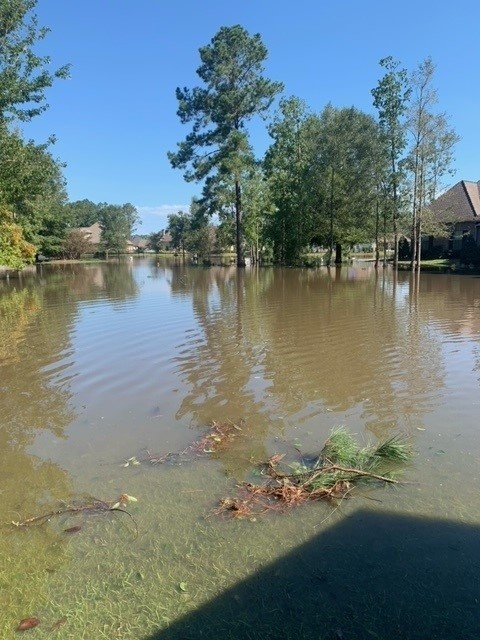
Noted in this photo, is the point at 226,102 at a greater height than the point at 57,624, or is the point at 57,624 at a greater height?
the point at 226,102

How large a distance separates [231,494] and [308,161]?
47485 mm

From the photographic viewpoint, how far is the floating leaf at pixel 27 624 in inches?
114

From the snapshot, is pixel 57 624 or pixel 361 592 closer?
pixel 57 624

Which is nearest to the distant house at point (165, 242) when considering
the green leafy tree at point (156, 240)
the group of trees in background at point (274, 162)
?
the green leafy tree at point (156, 240)

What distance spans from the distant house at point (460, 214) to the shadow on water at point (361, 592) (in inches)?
1676

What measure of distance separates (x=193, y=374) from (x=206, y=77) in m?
41.0

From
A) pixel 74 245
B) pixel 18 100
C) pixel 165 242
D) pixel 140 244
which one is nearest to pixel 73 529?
pixel 18 100

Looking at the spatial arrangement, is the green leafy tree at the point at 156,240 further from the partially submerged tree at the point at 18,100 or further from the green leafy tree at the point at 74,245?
the partially submerged tree at the point at 18,100

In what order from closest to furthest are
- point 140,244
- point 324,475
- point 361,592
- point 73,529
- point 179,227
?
1. point 361,592
2. point 73,529
3. point 324,475
4. point 179,227
5. point 140,244

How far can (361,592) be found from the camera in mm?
3125

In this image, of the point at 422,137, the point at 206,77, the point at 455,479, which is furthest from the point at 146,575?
the point at 206,77

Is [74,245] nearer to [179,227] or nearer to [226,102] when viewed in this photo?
[179,227]

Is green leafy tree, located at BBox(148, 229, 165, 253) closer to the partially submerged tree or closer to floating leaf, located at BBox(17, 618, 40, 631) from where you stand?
the partially submerged tree

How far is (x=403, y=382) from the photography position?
25.7 feet
